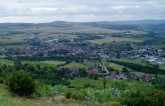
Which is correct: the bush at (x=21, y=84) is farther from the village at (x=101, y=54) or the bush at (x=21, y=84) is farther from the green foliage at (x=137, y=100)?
the village at (x=101, y=54)

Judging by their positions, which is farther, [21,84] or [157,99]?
[157,99]

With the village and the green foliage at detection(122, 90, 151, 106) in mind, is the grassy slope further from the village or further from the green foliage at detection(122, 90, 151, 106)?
the village

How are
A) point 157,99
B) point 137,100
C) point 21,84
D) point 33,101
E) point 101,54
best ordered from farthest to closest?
1. point 101,54
2. point 157,99
3. point 137,100
4. point 21,84
5. point 33,101

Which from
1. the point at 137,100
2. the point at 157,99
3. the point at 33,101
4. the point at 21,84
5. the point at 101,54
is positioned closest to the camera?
the point at 33,101

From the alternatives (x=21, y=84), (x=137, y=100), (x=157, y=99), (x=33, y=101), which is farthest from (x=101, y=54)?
(x=33, y=101)

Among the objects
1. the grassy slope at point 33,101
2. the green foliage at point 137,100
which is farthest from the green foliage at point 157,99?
the grassy slope at point 33,101

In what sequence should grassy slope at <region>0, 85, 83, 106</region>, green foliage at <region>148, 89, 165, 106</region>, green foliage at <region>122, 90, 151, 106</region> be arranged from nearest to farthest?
1. grassy slope at <region>0, 85, 83, 106</region>
2. green foliage at <region>122, 90, 151, 106</region>
3. green foliage at <region>148, 89, 165, 106</region>

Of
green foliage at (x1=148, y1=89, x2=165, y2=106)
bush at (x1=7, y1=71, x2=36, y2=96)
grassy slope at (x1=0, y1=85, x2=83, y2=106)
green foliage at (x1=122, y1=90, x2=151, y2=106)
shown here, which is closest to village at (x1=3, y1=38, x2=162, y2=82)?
green foliage at (x1=148, y1=89, x2=165, y2=106)

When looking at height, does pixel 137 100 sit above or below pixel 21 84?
below

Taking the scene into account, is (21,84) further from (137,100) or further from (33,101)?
(137,100)
